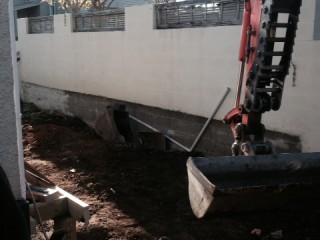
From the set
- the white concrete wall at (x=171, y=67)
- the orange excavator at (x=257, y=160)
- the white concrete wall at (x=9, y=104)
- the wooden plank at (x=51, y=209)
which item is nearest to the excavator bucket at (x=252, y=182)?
the orange excavator at (x=257, y=160)

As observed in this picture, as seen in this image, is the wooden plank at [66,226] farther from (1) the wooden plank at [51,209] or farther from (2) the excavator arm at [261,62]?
(2) the excavator arm at [261,62]

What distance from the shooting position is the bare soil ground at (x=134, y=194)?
470cm

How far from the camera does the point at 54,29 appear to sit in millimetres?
11875

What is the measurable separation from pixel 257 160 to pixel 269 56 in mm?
1087

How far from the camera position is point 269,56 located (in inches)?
177

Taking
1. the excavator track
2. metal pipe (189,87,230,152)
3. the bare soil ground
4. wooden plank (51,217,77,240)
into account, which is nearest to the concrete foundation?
metal pipe (189,87,230,152)

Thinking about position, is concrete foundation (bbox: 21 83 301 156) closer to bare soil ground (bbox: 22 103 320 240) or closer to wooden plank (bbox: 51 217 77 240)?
bare soil ground (bbox: 22 103 320 240)

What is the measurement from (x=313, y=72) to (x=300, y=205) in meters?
2.06

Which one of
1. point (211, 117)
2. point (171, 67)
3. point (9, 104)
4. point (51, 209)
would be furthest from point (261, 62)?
point (171, 67)

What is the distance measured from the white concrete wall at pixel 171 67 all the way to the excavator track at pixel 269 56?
1.07 meters

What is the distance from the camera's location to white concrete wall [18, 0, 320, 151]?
5.66m

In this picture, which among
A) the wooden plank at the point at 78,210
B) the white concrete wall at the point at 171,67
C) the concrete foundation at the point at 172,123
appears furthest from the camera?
the concrete foundation at the point at 172,123

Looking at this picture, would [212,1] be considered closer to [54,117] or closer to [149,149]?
[149,149]

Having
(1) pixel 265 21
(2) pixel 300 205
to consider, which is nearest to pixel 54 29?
(1) pixel 265 21
